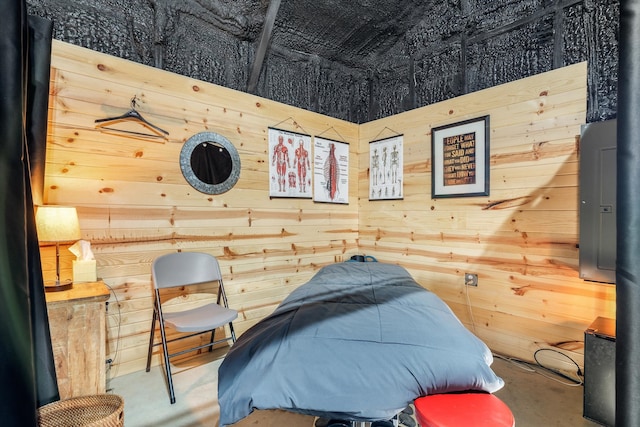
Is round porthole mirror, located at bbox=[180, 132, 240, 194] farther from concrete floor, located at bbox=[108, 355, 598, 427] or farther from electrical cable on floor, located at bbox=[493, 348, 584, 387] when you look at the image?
electrical cable on floor, located at bbox=[493, 348, 584, 387]

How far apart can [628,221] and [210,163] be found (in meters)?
2.55

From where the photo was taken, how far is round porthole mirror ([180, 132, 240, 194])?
2.52 metres

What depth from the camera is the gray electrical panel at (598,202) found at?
1.92 metres

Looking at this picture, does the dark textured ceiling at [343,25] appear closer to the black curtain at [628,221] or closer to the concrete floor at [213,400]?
the black curtain at [628,221]

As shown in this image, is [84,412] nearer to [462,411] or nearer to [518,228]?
[462,411]

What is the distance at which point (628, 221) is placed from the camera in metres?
0.68

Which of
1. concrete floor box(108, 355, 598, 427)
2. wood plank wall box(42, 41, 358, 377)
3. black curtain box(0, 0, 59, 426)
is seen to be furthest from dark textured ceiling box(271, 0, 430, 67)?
concrete floor box(108, 355, 598, 427)

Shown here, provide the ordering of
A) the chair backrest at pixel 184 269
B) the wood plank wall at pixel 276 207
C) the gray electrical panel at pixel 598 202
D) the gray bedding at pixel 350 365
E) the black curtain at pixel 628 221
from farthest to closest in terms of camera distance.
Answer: the chair backrest at pixel 184 269, the wood plank wall at pixel 276 207, the gray electrical panel at pixel 598 202, the gray bedding at pixel 350 365, the black curtain at pixel 628 221

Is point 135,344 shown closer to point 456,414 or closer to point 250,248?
point 250,248

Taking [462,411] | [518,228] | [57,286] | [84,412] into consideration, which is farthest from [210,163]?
[518,228]

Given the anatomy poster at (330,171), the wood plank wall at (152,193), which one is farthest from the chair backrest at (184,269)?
the anatomy poster at (330,171)

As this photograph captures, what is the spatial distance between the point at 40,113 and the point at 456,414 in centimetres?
251

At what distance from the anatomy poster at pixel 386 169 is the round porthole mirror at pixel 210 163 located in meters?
1.57

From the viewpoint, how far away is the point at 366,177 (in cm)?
371
